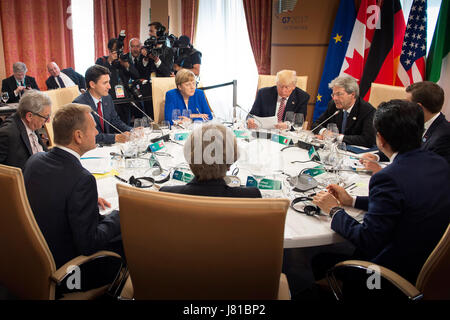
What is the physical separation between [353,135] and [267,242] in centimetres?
227

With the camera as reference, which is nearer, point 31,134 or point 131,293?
point 131,293

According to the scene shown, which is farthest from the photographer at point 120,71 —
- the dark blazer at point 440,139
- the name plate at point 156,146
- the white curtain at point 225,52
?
the dark blazer at point 440,139

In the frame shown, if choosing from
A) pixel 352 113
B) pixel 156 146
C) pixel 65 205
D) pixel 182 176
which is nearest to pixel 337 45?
pixel 352 113

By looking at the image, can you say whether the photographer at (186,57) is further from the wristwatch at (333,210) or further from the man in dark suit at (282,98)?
the wristwatch at (333,210)

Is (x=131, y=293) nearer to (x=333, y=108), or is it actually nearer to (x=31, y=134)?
(x=31, y=134)

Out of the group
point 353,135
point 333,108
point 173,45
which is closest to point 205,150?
point 353,135

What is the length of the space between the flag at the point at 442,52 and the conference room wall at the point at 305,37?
1275mm

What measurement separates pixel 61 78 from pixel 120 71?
117cm

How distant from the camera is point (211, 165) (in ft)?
4.57

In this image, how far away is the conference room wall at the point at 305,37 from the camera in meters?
5.04

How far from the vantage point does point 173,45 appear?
5602mm

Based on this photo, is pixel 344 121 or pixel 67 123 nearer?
pixel 67 123

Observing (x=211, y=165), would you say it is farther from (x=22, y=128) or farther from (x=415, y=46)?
(x=415, y=46)
